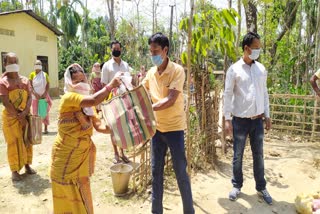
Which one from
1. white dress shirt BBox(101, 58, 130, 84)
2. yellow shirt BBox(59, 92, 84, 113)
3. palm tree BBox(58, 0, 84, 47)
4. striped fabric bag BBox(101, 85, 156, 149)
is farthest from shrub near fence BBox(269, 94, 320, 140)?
palm tree BBox(58, 0, 84, 47)

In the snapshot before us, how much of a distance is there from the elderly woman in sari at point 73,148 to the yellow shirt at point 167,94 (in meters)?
0.51

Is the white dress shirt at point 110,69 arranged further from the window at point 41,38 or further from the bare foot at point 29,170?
the window at point 41,38

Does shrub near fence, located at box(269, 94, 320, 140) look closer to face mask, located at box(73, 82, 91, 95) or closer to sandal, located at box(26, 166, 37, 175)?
sandal, located at box(26, 166, 37, 175)

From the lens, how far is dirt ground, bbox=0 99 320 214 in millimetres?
3510

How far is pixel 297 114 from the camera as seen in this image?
22.6ft

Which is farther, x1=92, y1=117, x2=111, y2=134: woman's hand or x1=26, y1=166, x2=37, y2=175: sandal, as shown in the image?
x1=26, y1=166, x2=37, y2=175: sandal

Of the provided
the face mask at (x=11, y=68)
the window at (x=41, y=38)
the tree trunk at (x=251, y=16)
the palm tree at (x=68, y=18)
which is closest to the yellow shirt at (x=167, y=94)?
the face mask at (x=11, y=68)

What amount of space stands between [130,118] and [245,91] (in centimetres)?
151

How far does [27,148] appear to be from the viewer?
14.8 ft

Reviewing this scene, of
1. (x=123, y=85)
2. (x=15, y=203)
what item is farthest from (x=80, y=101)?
(x=15, y=203)

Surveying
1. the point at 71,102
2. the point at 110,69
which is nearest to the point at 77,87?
the point at 71,102

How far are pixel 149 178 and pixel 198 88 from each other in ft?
4.61

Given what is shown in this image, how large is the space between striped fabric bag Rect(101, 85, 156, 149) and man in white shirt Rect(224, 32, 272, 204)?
127cm

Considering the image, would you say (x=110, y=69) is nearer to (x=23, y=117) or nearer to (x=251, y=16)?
(x=23, y=117)
